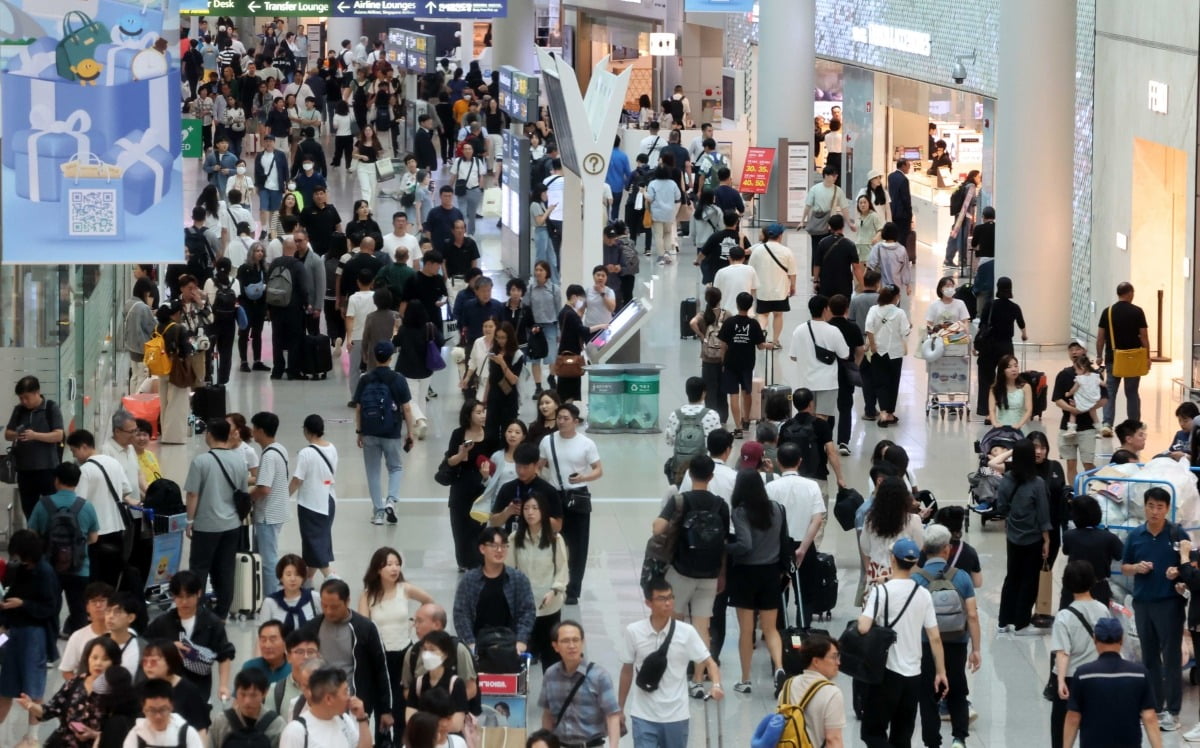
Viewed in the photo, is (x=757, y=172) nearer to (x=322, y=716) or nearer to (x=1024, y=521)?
(x=1024, y=521)

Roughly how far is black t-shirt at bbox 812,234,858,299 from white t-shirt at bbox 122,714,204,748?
13621mm

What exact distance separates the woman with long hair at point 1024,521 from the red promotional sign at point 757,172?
18.9 m

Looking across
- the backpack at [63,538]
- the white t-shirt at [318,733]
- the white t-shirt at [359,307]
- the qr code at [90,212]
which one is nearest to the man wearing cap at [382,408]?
the qr code at [90,212]

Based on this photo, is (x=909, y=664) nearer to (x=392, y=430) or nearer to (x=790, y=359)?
(x=392, y=430)

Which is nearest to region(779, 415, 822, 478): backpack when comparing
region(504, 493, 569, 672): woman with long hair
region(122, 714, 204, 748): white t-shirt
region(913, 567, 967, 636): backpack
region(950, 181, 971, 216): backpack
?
region(504, 493, 569, 672): woman with long hair

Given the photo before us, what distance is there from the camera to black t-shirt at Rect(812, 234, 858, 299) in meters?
20.9

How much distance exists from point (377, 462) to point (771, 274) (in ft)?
22.8

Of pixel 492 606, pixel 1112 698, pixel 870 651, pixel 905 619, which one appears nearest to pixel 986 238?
pixel 905 619

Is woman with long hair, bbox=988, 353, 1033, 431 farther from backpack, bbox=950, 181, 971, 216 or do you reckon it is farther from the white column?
the white column

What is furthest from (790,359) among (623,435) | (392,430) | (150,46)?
(150,46)

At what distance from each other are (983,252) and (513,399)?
33.0ft

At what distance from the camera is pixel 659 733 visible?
9062 mm

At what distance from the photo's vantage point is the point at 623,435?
18.0 meters

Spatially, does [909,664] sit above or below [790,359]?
below
